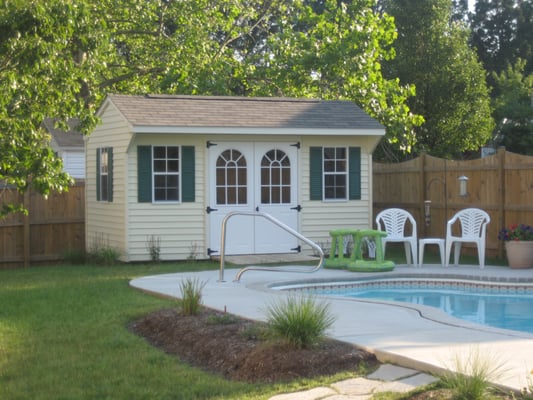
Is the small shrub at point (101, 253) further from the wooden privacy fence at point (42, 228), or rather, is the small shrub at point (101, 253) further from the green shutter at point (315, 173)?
the green shutter at point (315, 173)

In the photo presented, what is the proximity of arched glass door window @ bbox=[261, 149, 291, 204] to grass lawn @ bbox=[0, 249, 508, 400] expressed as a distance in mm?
4570

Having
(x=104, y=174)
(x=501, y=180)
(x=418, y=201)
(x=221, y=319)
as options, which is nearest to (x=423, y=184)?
(x=418, y=201)

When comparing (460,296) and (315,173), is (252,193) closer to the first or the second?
(315,173)

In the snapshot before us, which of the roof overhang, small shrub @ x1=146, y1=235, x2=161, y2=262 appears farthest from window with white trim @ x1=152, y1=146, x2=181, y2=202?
small shrub @ x1=146, y1=235, x2=161, y2=262

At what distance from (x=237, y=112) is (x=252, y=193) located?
156 cm

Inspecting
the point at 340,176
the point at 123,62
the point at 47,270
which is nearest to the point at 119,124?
the point at 47,270

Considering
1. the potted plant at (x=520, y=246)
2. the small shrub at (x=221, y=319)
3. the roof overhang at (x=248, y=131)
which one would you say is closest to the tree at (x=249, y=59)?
the roof overhang at (x=248, y=131)

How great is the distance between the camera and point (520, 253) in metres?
13.2

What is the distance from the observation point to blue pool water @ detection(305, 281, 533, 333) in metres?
10.6

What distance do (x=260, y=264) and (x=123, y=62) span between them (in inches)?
403

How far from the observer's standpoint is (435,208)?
16.3 m

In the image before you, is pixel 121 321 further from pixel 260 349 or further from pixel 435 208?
pixel 435 208

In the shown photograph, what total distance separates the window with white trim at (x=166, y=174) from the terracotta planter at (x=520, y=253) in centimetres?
579

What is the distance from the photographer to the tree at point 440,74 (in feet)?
89.1
